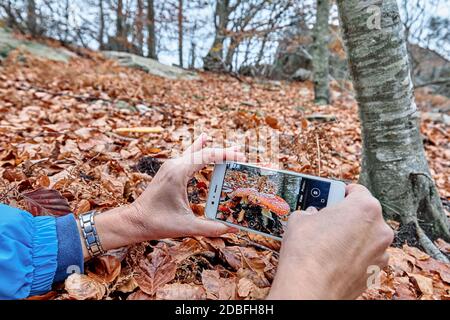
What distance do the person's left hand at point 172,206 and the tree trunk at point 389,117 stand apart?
2.77 ft

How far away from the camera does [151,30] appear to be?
1146cm

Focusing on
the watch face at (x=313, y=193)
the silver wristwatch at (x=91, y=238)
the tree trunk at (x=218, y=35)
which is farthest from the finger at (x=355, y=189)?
the tree trunk at (x=218, y=35)

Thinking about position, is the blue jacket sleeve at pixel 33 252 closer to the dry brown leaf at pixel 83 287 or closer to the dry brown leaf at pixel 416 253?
the dry brown leaf at pixel 83 287

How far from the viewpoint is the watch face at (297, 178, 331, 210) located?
934 mm

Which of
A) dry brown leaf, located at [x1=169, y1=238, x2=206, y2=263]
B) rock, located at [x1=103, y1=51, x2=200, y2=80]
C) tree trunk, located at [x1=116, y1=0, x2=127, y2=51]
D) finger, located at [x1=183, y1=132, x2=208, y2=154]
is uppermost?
tree trunk, located at [x1=116, y1=0, x2=127, y2=51]

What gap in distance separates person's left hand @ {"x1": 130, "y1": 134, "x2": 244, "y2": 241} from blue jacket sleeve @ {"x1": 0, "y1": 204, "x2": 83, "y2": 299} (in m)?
0.19

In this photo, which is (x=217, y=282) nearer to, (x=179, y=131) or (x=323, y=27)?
(x=179, y=131)

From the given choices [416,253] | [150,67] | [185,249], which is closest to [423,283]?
[416,253]

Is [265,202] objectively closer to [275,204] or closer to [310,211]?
[275,204]

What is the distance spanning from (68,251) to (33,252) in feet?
0.29

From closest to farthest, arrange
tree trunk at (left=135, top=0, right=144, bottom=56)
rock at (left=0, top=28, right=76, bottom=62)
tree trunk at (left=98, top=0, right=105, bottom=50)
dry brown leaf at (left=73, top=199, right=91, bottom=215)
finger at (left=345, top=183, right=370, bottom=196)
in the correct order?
finger at (left=345, top=183, right=370, bottom=196) < dry brown leaf at (left=73, top=199, right=91, bottom=215) < rock at (left=0, top=28, right=76, bottom=62) < tree trunk at (left=98, top=0, right=105, bottom=50) < tree trunk at (left=135, top=0, right=144, bottom=56)

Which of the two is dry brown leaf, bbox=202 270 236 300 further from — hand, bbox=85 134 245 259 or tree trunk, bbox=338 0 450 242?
tree trunk, bbox=338 0 450 242

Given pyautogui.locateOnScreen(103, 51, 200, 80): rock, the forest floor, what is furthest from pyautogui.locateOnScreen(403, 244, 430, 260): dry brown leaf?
pyautogui.locateOnScreen(103, 51, 200, 80): rock

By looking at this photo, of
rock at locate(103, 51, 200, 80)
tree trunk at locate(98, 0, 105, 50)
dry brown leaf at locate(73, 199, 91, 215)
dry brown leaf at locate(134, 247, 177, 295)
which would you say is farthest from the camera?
tree trunk at locate(98, 0, 105, 50)
